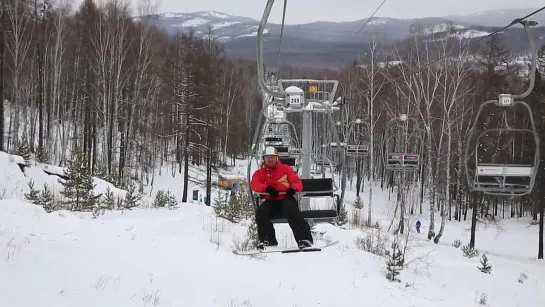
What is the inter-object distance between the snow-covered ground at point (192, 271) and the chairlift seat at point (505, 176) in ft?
10.2

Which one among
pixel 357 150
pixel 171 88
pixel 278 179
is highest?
pixel 171 88

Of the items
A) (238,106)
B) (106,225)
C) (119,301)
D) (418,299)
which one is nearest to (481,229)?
(238,106)

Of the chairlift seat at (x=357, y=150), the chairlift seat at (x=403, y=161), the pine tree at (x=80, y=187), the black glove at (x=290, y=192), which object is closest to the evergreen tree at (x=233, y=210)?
the pine tree at (x=80, y=187)

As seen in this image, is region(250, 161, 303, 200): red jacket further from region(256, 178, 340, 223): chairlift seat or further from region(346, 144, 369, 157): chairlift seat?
region(346, 144, 369, 157): chairlift seat

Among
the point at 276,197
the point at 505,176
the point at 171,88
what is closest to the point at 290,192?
the point at 276,197

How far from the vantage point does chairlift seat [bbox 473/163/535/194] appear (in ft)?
34.7

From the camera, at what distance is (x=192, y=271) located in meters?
8.83

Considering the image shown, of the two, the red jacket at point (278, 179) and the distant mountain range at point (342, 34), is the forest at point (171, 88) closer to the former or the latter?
the distant mountain range at point (342, 34)

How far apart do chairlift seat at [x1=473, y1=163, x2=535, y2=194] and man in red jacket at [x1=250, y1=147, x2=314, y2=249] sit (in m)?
5.51

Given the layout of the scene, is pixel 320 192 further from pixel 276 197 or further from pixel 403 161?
pixel 403 161

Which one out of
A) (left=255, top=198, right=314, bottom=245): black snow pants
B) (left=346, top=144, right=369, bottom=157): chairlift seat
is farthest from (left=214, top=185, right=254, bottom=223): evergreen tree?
(left=346, top=144, right=369, bottom=157): chairlift seat

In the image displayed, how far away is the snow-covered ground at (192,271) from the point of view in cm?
621

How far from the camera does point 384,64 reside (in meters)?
33.5

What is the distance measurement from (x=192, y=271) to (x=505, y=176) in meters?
7.53
